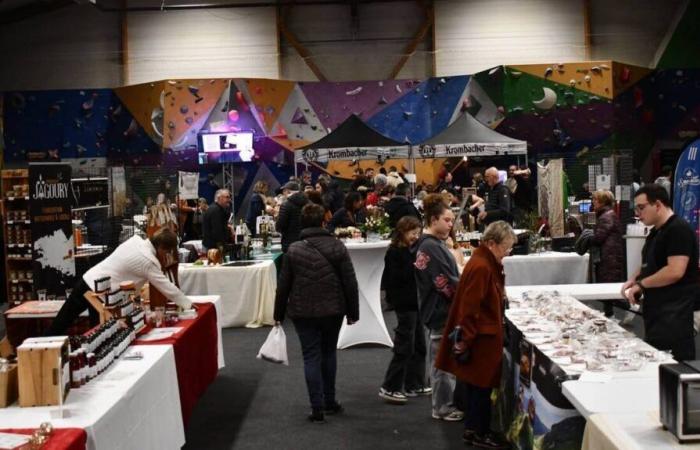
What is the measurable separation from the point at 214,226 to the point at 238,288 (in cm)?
93

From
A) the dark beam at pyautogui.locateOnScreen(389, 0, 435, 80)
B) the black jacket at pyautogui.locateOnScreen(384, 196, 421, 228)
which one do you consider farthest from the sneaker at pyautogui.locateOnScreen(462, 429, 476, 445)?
the dark beam at pyautogui.locateOnScreen(389, 0, 435, 80)

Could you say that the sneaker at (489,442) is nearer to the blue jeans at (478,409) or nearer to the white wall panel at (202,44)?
the blue jeans at (478,409)

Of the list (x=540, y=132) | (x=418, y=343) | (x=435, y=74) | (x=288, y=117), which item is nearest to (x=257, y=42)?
(x=288, y=117)

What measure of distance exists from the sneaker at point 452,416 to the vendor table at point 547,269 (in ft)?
10.3

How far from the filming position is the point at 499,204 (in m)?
9.11

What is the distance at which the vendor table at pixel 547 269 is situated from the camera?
27.4ft

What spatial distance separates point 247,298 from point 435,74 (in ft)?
30.0

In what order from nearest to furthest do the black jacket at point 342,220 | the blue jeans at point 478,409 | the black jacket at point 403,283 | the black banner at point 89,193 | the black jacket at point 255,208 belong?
the blue jeans at point 478,409
the black jacket at point 403,283
the black jacket at point 342,220
the black banner at point 89,193
the black jacket at point 255,208

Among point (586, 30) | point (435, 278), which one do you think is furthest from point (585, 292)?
point (586, 30)

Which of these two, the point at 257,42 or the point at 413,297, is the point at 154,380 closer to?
the point at 413,297

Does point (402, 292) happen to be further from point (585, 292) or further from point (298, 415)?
point (585, 292)

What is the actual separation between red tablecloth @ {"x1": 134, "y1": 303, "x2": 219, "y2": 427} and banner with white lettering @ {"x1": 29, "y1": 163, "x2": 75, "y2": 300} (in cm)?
285

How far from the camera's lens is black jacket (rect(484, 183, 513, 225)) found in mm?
8914

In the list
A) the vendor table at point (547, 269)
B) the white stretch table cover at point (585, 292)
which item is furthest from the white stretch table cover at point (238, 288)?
the white stretch table cover at point (585, 292)
